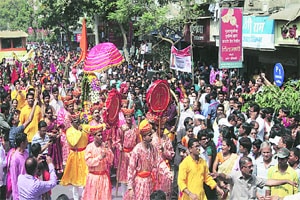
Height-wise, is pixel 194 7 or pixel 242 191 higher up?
pixel 194 7

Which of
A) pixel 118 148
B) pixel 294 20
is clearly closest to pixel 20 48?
pixel 294 20

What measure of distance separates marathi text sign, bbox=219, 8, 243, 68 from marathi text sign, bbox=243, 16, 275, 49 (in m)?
3.47

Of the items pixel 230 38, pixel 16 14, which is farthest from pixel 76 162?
pixel 16 14

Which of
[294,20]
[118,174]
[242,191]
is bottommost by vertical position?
[118,174]

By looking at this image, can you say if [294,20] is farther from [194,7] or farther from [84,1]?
[84,1]

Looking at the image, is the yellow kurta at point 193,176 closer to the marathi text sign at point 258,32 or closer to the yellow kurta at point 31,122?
the yellow kurta at point 31,122

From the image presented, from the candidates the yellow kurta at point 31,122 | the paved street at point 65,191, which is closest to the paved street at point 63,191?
the paved street at point 65,191

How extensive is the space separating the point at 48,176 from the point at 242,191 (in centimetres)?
209

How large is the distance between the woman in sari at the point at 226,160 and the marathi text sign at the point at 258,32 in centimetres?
857

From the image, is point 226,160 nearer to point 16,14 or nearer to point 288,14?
point 288,14

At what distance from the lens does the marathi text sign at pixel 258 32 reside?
1473cm

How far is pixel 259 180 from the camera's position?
5668 mm

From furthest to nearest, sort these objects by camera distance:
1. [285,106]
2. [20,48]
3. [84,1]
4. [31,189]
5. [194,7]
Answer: [20,48], [84,1], [194,7], [285,106], [31,189]

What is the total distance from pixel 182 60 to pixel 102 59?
12.2 ft
